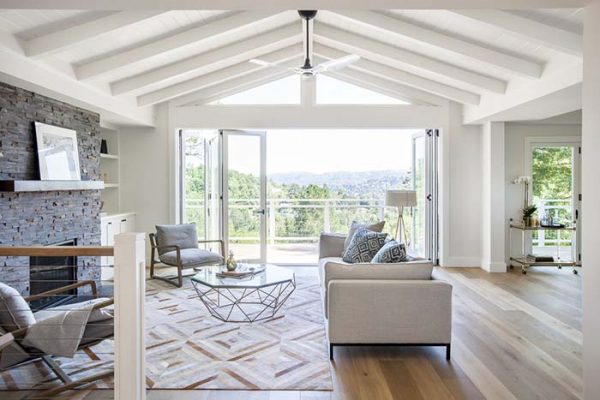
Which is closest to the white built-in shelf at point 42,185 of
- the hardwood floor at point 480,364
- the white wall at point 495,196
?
the hardwood floor at point 480,364

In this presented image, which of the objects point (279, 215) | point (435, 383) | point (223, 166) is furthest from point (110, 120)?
point (435, 383)

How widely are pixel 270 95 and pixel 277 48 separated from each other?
2.63 ft

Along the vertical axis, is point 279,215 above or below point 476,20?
below

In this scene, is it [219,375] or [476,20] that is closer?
[219,375]

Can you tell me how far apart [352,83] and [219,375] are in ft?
16.6

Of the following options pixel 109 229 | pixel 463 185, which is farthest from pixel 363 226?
pixel 109 229

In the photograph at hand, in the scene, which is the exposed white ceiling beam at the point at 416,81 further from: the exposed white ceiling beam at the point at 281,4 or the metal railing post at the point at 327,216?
the exposed white ceiling beam at the point at 281,4

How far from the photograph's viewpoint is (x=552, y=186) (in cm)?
711

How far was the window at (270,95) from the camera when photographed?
685 cm

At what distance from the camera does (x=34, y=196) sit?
4371 mm

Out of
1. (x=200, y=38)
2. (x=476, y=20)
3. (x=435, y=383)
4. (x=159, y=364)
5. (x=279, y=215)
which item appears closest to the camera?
(x=435, y=383)

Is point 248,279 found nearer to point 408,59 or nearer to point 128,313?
point 128,313

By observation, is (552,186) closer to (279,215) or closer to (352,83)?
(352,83)

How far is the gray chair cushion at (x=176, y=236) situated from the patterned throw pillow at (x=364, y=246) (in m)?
2.46
